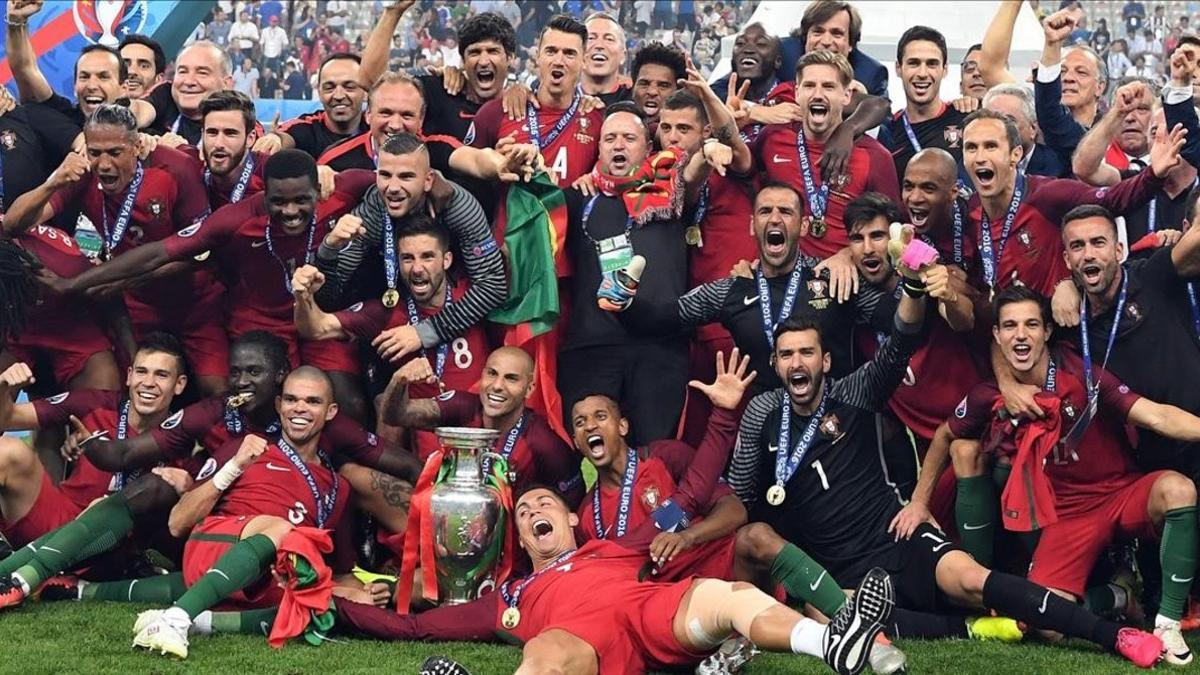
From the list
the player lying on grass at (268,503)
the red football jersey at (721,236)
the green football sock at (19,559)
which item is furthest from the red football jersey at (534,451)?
the green football sock at (19,559)

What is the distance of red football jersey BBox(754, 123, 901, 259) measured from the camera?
300 inches

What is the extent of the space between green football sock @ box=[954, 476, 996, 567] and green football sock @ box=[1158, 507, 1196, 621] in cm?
70

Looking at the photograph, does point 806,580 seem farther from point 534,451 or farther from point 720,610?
point 534,451

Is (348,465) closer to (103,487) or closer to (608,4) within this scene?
(103,487)

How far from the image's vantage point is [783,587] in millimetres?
6836

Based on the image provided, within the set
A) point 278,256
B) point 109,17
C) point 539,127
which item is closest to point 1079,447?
point 539,127

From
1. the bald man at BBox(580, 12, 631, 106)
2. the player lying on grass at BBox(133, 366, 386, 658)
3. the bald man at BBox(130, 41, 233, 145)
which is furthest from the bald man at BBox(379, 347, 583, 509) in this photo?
the bald man at BBox(130, 41, 233, 145)

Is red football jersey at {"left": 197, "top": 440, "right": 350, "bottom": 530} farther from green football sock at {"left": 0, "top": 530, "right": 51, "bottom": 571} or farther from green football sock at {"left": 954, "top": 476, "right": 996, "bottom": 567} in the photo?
green football sock at {"left": 954, "top": 476, "right": 996, "bottom": 567}

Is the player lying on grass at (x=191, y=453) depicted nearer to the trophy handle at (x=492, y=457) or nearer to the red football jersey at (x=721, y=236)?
the trophy handle at (x=492, y=457)

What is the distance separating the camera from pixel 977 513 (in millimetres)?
6941

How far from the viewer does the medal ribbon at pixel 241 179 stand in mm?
7891

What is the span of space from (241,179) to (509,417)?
173 cm

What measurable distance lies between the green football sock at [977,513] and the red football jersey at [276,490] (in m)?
2.52

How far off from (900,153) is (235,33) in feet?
65.1
